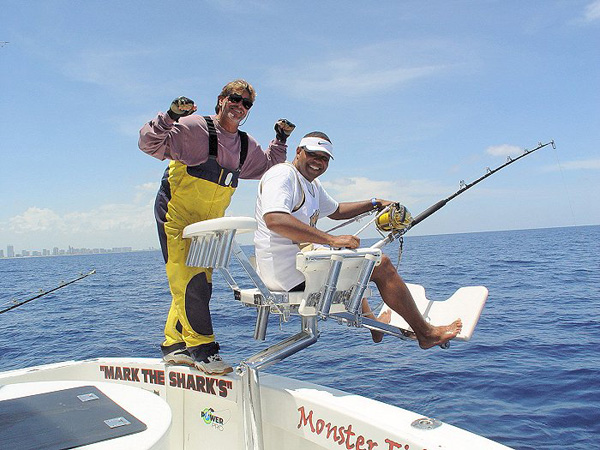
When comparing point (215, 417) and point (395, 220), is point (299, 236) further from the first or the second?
point (215, 417)

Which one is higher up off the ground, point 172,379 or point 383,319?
point 383,319

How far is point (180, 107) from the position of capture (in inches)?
115

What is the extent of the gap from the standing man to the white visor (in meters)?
0.51

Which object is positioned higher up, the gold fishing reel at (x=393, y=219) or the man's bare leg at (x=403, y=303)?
the gold fishing reel at (x=393, y=219)

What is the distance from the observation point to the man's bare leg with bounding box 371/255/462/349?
9.75 ft

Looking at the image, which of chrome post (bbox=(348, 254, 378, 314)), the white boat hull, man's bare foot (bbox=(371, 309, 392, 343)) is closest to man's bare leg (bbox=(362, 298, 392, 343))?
man's bare foot (bbox=(371, 309, 392, 343))

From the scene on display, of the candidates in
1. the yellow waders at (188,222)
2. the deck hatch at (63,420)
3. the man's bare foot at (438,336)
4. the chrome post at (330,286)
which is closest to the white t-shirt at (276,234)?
the chrome post at (330,286)

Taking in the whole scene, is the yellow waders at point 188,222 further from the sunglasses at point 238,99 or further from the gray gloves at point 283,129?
the gray gloves at point 283,129

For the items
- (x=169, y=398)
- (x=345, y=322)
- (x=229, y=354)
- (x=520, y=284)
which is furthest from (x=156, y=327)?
(x=520, y=284)

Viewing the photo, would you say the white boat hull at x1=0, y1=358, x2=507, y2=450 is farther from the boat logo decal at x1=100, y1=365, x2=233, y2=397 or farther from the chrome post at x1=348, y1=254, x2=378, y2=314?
the chrome post at x1=348, y1=254, x2=378, y2=314

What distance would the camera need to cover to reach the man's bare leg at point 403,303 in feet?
9.75

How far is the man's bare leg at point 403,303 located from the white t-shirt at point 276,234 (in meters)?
0.47

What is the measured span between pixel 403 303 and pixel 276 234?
85cm

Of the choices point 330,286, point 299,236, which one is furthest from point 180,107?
point 330,286
